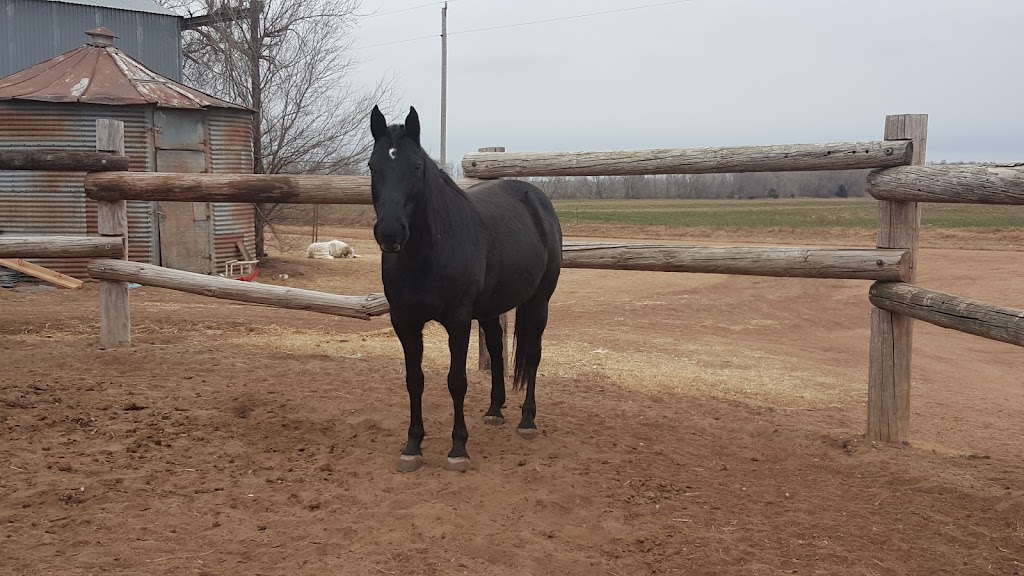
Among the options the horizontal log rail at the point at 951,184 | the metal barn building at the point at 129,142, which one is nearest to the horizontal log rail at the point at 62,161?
the horizontal log rail at the point at 951,184

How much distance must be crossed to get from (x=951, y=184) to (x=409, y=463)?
339cm

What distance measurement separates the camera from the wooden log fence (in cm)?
476

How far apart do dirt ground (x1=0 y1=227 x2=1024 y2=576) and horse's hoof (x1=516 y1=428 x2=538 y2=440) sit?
0.07m

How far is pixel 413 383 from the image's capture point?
482 centimetres

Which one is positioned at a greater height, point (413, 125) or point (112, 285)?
point (413, 125)

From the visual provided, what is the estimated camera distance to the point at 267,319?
1117 cm

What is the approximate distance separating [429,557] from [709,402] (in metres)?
3.72

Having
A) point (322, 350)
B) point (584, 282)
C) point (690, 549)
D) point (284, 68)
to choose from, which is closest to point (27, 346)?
point (322, 350)

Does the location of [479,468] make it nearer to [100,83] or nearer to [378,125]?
[378,125]

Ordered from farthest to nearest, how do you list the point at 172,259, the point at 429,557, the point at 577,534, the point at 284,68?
1. the point at 284,68
2. the point at 172,259
3. the point at 577,534
4. the point at 429,557

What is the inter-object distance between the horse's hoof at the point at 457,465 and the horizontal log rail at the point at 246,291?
216cm

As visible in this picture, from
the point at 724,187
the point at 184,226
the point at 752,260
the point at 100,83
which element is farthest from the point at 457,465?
the point at 724,187

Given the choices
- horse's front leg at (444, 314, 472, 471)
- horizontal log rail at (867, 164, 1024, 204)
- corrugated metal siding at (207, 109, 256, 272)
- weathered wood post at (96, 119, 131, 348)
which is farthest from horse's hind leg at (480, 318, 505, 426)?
corrugated metal siding at (207, 109, 256, 272)

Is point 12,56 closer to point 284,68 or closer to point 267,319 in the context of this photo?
point 284,68
